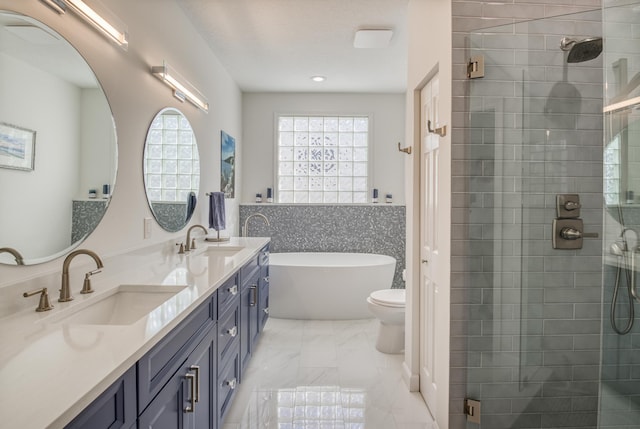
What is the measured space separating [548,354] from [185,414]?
5.39 ft

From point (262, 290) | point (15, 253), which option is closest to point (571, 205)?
point (15, 253)

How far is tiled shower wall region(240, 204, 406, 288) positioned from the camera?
16.5ft

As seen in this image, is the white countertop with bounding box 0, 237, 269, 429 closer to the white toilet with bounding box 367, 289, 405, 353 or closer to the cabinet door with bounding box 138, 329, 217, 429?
the cabinet door with bounding box 138, 329, 217, 429

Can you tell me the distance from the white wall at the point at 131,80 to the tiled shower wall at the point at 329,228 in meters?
1.75

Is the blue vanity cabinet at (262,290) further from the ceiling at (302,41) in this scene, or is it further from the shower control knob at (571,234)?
the shower control knob at (571,234)

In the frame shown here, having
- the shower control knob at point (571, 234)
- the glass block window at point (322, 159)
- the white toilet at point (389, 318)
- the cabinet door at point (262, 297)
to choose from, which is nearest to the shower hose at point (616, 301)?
the shower control knob at point (571, 234)

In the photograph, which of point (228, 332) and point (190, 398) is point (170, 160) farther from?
point (190, 398)

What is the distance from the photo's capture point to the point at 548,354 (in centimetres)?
190

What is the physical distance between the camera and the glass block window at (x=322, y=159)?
527 cm

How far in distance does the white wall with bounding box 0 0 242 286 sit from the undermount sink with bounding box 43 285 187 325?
222mm

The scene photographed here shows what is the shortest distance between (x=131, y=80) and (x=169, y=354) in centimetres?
160

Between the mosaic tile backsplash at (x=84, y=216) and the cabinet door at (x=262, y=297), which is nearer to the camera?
the mosaic tile backsplash at (x=84, y=216)

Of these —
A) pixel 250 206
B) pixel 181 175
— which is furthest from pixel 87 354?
pixel 250 206

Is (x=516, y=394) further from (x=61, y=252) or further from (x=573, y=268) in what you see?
(x=61, y=252)
